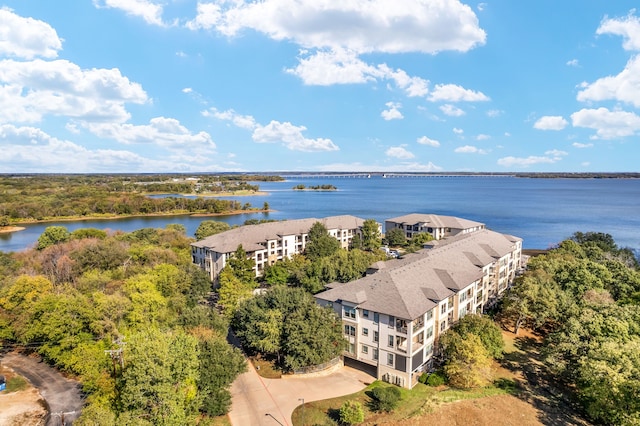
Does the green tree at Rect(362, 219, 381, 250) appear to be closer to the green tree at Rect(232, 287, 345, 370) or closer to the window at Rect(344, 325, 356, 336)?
Result: the green tree at Rect(232, 287, 345, 370)

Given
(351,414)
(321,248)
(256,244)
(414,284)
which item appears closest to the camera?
(351,414)

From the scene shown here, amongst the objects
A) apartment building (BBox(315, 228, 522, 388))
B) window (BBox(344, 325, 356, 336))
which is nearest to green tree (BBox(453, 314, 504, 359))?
apartment building (BBox(315, 228, 522, 388))

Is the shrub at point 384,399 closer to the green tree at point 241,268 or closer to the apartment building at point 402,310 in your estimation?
the apartment building at point 402,310

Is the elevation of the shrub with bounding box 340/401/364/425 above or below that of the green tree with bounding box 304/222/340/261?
below

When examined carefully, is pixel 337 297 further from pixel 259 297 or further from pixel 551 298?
pixel 551 298

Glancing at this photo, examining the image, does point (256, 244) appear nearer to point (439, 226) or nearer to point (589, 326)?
point (439, 226)

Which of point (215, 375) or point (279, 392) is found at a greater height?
point (215, 375)

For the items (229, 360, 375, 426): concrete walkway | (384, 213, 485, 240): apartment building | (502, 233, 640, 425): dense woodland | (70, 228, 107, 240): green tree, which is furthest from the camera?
(384, 213, 485, 240): apartment building

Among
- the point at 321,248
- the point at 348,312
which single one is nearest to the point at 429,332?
the point at 348,312
